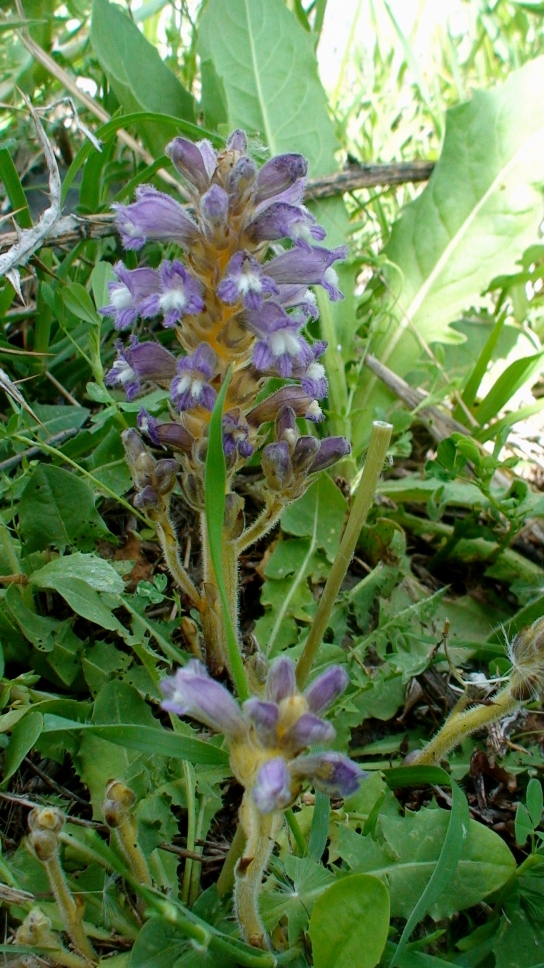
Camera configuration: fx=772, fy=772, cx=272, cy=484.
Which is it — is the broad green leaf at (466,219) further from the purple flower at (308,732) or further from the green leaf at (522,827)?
the purple flower at (308,732)

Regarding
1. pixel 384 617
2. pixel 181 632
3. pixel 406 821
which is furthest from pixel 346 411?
pixel 406 821

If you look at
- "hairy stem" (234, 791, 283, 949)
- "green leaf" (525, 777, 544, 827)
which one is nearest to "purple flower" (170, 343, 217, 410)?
"hairy stem" (234, 791, 283, 949)

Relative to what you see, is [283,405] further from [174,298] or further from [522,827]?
[522,827]

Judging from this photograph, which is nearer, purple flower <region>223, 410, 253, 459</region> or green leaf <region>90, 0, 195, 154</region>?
purple flower <region>223, 410, 253, 459</region>

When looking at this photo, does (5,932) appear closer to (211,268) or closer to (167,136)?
(211,268)

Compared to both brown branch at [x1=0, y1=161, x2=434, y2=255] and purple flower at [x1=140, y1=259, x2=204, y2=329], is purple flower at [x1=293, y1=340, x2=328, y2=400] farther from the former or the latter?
brown branch at [x1=0, y1=161, x2=434, y2=255]
